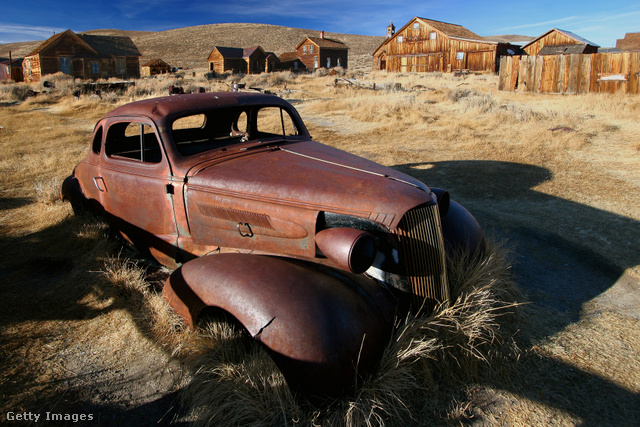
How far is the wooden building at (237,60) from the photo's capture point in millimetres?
47250

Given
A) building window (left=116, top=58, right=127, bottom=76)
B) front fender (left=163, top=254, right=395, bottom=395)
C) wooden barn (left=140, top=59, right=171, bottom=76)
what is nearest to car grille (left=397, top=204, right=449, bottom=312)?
front fender (left=163, top=254, right=395, bottom=395)

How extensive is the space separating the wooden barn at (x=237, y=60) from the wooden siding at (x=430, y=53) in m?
13.8

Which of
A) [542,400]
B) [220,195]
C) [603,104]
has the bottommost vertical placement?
[542,400]

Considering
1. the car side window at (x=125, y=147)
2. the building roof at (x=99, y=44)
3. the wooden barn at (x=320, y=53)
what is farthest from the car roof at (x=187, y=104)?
the wooden barn at (x=320, y=53)

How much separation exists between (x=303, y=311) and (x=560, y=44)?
138 ft

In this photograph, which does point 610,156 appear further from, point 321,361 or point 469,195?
point 321,361

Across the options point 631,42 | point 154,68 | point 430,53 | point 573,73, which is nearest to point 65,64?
point 154,68

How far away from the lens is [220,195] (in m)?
3.16

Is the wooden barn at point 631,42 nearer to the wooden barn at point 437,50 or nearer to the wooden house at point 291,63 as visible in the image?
the wooden barn at point 437,50

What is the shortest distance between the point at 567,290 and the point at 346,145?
7.16 meters

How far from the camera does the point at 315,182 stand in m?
2.93

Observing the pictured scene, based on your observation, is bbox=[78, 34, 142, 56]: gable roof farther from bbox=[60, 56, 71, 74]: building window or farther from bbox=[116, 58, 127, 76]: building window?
bbox=[60, 56, 71, 74]: building window

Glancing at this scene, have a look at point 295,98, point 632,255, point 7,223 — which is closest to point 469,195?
point 632,255

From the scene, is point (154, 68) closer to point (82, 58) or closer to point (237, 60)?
point (82, 58)
